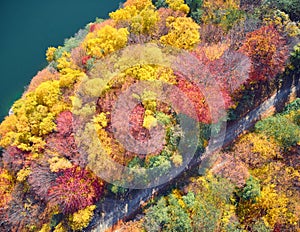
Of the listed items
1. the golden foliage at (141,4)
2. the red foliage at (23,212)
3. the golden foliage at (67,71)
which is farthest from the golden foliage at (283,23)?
the red foliage at (23,212)

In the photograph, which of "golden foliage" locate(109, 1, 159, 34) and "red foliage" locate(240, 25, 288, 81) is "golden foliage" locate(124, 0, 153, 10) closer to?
"golden foliage" locate(109, 1, 159, 34)

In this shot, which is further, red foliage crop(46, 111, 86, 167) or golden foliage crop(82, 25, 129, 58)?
golden foliage crop(82, 25, 129, 58)

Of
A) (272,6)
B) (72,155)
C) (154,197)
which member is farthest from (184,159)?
(272,6)

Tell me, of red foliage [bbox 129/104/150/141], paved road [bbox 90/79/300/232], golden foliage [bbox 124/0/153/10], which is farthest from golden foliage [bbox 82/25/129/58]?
paved road [bbox 90/79/300/232]

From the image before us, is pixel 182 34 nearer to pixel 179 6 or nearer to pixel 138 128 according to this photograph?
pixel 179 6

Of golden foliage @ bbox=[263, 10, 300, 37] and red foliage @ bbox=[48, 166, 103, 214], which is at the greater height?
golden foliage @ bbox=[263, 10, 300, 37]

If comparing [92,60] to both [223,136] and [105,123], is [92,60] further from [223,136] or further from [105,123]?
[223,136]

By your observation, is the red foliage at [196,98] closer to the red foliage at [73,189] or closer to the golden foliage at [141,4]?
the red foliage at [73,189]

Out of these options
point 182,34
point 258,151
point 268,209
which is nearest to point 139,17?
point 182,34
